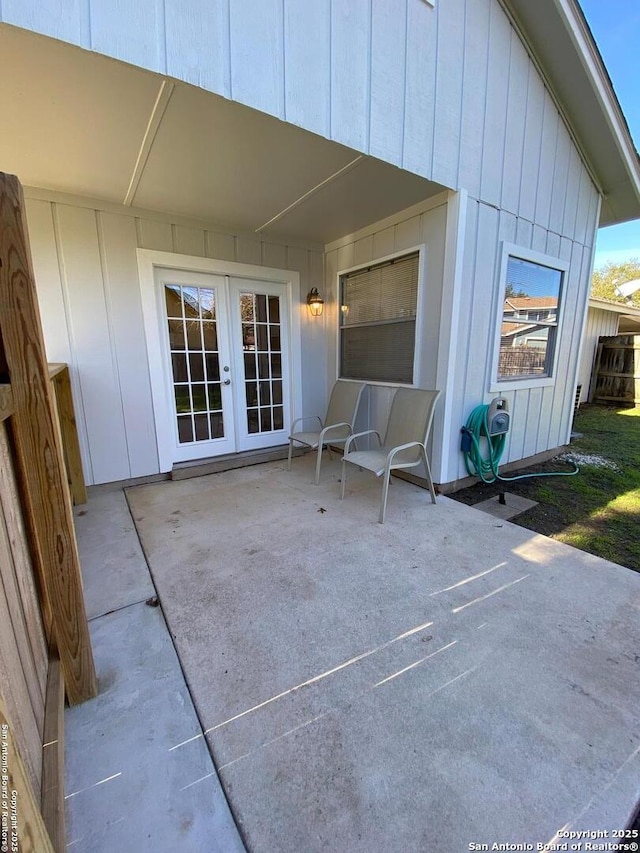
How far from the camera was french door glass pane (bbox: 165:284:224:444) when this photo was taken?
3.66 meters

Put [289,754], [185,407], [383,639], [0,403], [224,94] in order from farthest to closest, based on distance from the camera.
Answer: [185,407] < [224,94] < [383,639] < [289,754] < [0,403]

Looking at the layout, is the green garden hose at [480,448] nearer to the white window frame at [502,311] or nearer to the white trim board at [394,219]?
the white window frame at [502,311]

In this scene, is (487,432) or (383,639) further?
(487,432)

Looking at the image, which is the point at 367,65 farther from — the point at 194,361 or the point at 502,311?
the point at 194,361

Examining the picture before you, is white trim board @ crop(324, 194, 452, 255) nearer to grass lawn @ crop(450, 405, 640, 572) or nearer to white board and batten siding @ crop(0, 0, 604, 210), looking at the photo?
white board and batten siding @ crop(0, 0, 604, 210)

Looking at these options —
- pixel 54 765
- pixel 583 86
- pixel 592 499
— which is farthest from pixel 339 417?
pixel 583 86

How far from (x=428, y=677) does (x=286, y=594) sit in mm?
791

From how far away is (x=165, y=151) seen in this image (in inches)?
92.3

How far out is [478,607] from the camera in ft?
5.97

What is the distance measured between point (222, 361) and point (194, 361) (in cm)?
30

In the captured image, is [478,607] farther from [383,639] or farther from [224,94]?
[224,94]

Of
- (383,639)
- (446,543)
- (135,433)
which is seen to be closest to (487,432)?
(446,543)

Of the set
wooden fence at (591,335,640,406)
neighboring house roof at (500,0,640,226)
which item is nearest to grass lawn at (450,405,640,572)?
neighboring house roof at (500,0,640,226)

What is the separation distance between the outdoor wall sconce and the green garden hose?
7.25 ft
